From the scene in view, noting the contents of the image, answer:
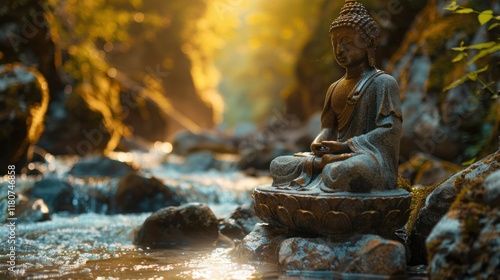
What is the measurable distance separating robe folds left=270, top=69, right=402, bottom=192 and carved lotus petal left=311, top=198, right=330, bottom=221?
180 millimetres

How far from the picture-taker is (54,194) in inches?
364

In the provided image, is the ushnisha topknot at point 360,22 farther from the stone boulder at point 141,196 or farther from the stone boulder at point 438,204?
the stone boulder at point 141,196

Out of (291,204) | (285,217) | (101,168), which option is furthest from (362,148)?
(101,168)

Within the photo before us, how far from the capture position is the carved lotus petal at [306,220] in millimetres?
4559

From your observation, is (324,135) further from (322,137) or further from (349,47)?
(349,47)

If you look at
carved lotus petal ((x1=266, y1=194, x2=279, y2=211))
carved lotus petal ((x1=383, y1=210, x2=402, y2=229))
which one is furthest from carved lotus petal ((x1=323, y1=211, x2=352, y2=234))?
carved lotus petal ((x1=266, y1=194, x2=279, y2=211))

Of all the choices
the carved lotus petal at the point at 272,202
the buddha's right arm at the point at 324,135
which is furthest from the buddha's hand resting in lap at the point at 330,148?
the carved lotus petal at the point at 272,202

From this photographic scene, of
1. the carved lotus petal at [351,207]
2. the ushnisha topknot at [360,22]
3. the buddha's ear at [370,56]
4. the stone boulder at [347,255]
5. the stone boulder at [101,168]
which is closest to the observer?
the stone boulder at [347,255]

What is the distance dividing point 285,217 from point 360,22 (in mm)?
2020

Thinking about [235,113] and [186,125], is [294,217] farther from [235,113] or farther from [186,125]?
[235,113]

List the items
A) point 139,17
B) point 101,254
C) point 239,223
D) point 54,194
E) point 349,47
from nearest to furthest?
point 349,47 < point 101,254 < point 239,223 < point 54,194 < point 139,17

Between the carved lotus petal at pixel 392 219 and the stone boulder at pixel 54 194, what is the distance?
20.8 feet

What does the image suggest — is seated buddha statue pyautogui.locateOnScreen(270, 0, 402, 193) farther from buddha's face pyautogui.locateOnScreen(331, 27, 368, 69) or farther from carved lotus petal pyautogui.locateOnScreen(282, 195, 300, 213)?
carved lotus petal pyautogui.locateOnScreen(282, 195, 300, 213)

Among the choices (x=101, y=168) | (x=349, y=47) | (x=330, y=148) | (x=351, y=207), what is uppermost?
(x=101, y=168)
